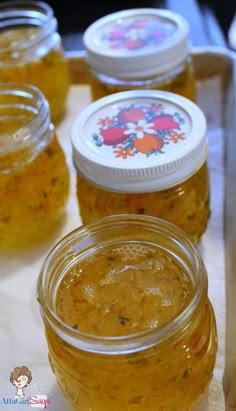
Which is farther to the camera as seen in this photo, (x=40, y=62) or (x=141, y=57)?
(x=40, y=62)

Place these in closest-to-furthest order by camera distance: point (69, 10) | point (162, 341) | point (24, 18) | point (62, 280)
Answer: point (162, 341), point (62, 280), point (24, 18), point (69, 10)

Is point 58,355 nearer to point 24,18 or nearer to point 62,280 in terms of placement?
point 62,280

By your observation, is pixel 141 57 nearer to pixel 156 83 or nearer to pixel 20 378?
pixel 156 83

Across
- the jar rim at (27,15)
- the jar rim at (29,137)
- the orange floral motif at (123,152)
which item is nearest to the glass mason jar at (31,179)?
the jar rim at (29,137)

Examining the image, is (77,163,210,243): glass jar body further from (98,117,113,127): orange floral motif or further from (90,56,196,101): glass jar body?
(90,56,196,101): glass jar body

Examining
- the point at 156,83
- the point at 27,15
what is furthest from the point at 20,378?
the point at 27,15

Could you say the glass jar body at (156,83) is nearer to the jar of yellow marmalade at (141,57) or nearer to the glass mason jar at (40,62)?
the jar of yellow marmalade at (141,57)

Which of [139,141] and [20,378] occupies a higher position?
[139,141]

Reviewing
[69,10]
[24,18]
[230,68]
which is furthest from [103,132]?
[69,10]
